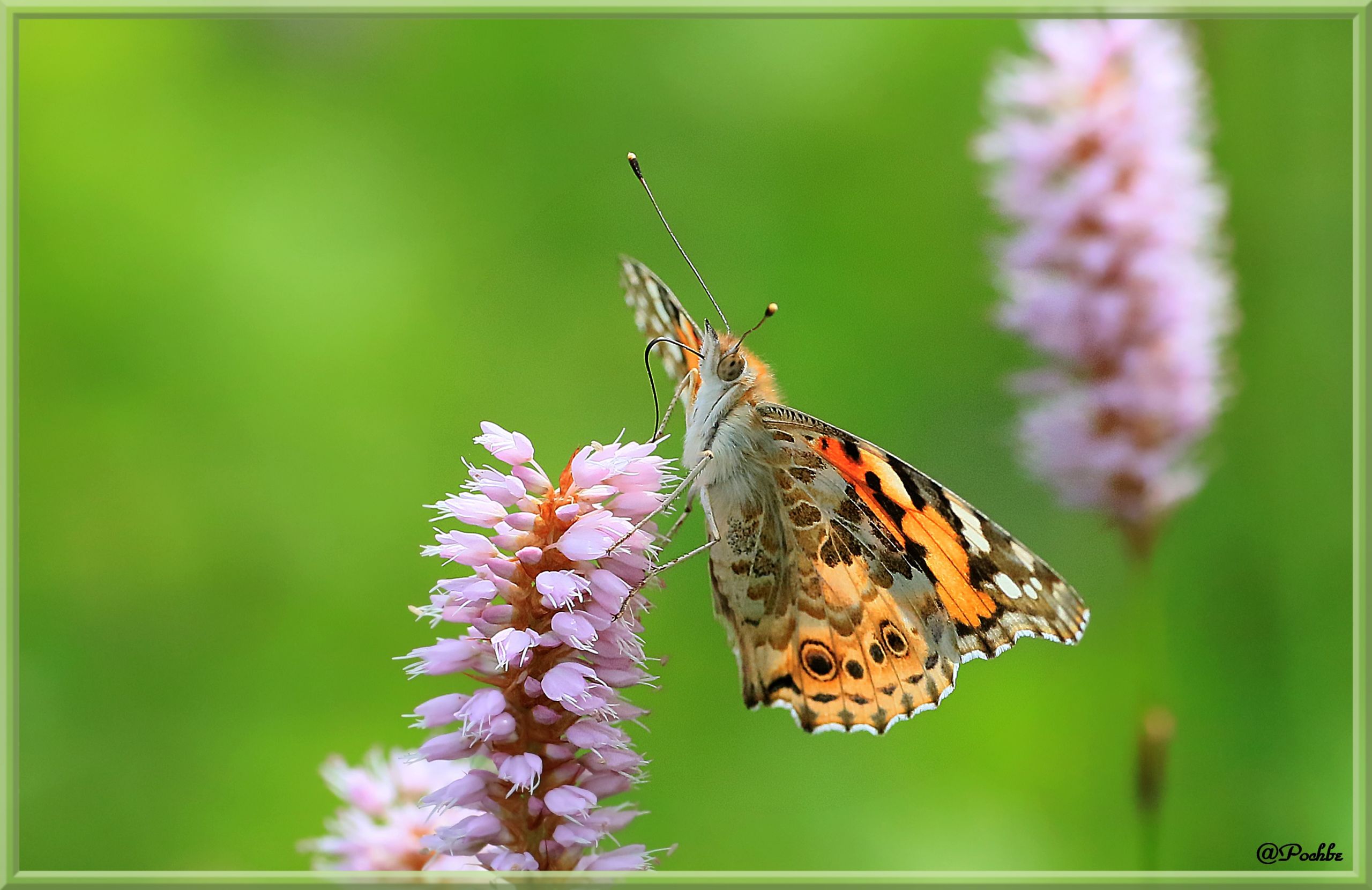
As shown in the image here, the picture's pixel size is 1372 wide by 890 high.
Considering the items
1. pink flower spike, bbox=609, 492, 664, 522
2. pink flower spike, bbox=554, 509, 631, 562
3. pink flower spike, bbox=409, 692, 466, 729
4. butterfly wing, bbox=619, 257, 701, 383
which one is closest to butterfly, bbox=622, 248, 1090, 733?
butterfly wing, bbox=619, 257, 701, 383

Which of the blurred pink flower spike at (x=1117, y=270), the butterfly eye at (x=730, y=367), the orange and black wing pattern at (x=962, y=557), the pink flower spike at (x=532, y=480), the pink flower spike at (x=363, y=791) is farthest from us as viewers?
the blurred pink flower spike at (x=1117, y=270)

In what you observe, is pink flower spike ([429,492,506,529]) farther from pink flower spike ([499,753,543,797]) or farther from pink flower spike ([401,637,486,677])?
pink flower spike ([499,753,543,797])

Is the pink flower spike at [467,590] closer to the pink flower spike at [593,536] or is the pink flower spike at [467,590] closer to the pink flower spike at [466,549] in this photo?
the pink flower spike at [466,549]

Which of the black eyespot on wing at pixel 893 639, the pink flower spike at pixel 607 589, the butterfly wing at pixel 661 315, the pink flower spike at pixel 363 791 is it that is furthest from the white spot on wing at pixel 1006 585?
the pink flower spike at pixel 363 791

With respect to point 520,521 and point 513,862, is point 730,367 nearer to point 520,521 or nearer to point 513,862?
point 520,521

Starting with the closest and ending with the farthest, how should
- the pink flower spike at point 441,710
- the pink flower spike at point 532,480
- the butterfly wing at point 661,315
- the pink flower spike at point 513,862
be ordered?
the pink flower spike at point 513,862 → the pink flower spike at point 441,710 → the pink flower spike at point 532,480 → the butterfly wing at point 661,315

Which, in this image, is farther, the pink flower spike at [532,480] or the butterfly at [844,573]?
the butterfly at [844,573]

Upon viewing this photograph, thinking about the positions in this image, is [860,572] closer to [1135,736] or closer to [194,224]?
[1135,736]

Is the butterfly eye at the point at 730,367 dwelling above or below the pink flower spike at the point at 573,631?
above
